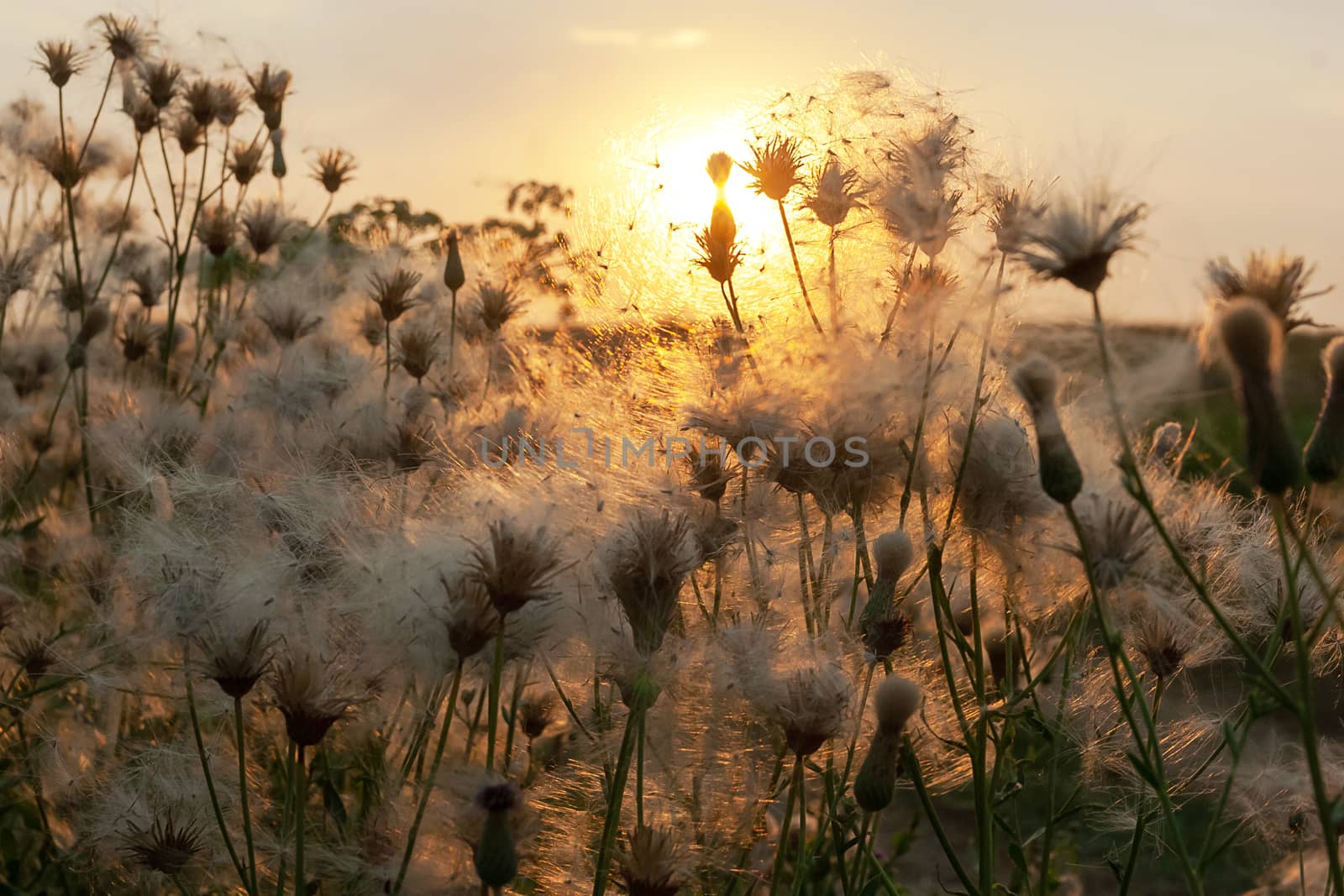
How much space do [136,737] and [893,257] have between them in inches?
96.0

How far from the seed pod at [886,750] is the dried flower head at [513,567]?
56 cm

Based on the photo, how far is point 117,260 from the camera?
5883mm

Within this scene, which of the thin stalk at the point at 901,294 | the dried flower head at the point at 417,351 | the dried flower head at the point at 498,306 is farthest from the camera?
the dried flower head at the point at 498,306

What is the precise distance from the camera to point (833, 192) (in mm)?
2699

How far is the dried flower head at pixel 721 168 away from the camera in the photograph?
2.83 m

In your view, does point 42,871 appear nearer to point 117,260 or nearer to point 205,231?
point 205,231

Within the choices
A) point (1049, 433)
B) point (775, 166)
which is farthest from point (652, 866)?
point (775, 166)

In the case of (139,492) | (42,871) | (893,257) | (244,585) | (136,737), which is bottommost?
(42,871)

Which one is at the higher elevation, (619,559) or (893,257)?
(893,257)

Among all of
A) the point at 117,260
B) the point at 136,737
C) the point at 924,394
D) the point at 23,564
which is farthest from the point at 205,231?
the point at 924,394

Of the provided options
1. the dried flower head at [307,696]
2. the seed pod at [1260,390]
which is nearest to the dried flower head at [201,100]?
the dried flower head at [307,696]

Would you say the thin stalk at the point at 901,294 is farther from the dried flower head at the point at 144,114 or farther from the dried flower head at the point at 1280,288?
the dried flower head at the point at 144,114

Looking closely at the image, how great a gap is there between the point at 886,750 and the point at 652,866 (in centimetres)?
40

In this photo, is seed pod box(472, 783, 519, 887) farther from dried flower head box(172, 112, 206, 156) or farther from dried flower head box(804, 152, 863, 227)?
dried flower head box(172, 112, 206, 156)
